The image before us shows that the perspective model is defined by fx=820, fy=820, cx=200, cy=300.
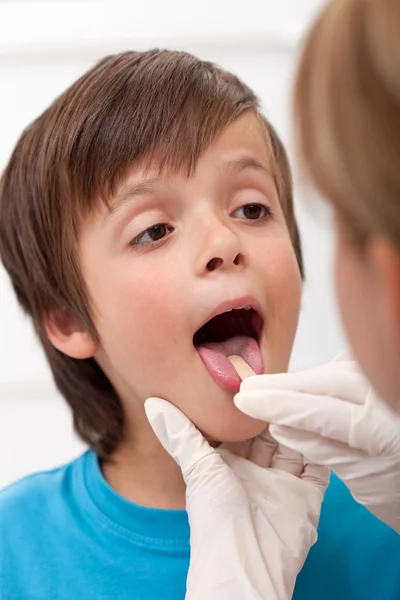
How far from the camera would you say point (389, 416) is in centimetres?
86

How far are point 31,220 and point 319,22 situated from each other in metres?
0.62

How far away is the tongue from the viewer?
995mm

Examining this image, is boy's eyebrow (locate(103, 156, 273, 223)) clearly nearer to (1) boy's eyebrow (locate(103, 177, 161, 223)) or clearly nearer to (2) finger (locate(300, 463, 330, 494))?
(1) boy's eyebrow (locate(103, 177, 161, 223))

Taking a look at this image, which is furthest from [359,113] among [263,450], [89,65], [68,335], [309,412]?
[89,65]

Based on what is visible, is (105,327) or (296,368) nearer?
(105,327)

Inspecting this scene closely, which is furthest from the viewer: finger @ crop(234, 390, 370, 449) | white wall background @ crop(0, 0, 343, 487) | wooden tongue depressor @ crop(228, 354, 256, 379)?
white wall background @ crop(0, 0, 343, 487)

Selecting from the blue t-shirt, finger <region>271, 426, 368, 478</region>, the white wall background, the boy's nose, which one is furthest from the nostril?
the white wall background

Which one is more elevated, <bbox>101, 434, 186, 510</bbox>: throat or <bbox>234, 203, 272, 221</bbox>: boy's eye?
<bbox>234, 203, 272, 221</bbox>: boy's eye

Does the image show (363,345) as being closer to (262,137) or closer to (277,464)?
(277,464)

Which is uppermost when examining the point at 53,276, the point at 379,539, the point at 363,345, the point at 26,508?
the point at 53,276

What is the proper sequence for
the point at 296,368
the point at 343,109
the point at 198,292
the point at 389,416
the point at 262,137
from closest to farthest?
the point at 343,109, the point at 389,416, the point at 198,292, the point at 262,137, the point at 296,368

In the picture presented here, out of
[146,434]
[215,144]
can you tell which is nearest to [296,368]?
[146,434]

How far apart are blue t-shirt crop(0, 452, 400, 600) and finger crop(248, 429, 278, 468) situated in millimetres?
125

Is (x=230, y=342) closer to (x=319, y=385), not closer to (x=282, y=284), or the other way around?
(x=282, y=284)
